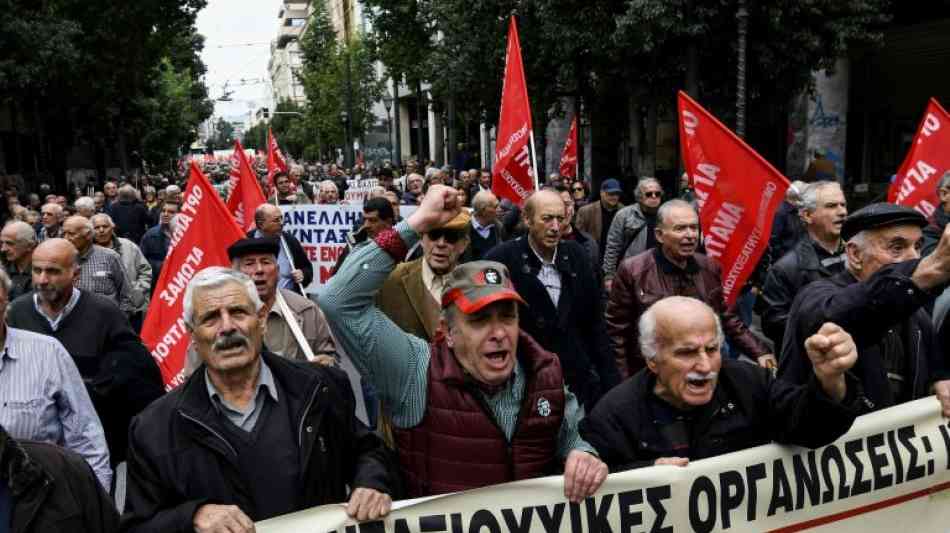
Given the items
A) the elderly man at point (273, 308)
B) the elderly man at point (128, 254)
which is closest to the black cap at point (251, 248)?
the elderly man at point (273, 308)

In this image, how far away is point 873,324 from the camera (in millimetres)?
2992

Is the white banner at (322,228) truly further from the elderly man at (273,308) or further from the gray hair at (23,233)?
the elderly man at (273,308)

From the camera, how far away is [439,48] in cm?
2245

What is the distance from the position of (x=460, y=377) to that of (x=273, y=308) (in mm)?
2112

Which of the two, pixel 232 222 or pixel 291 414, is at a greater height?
pixel 232 222

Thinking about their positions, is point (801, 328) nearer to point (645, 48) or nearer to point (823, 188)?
point (823, 188)

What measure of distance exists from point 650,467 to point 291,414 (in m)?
1.14

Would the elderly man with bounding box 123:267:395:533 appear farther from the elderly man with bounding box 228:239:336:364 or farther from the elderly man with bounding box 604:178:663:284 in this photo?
the elderly man with bounding box 604:178:663:284

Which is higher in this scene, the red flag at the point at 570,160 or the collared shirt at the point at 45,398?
the red flag at the point at 570,160

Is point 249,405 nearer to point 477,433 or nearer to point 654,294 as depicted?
point 477,433

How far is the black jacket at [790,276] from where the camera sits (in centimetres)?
530

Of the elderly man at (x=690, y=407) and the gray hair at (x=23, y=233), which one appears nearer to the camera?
the elderly man at (x=690, y=407)

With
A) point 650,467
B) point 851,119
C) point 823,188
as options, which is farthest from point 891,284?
point 851,119

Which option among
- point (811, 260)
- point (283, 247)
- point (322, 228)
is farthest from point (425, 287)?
point (322, 228)
